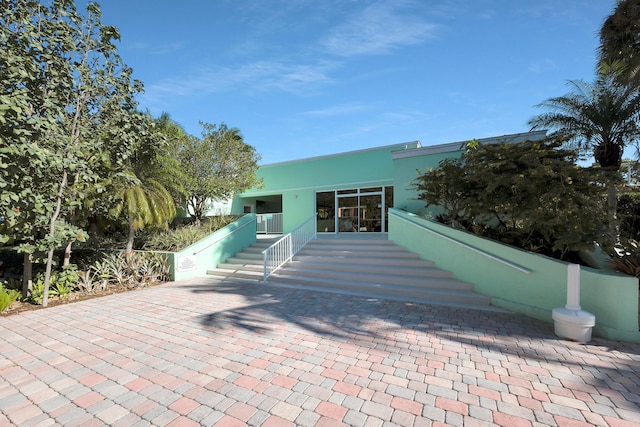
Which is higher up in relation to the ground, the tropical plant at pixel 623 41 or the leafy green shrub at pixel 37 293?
the tropical plant at pixel 623 41

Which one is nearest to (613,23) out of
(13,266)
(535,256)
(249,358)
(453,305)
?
(535,256)

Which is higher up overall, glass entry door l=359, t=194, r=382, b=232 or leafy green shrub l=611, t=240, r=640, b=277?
glass entry door l=359, t=194, r=382, b=232

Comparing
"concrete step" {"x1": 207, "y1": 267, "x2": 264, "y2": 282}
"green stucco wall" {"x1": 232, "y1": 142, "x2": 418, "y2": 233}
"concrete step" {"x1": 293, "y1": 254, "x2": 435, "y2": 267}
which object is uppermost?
"green stucco wall" {"x1": 232, "y1": 142, "x2": 418, "y2": 233}

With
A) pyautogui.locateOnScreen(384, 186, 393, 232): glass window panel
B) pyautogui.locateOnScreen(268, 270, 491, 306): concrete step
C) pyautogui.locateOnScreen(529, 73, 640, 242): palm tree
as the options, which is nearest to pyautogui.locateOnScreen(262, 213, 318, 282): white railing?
pyautogui.locateOnScreen(268, 270, 491, 306): concrete step

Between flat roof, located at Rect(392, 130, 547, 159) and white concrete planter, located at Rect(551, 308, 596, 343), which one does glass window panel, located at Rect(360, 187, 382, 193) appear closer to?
flat roof, located at Rect(392, 130, 547, 159)

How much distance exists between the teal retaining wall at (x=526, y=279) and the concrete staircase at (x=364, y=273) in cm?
32

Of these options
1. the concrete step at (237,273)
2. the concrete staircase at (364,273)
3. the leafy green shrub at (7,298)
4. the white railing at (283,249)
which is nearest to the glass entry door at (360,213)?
the concrete staircase at (364,273)

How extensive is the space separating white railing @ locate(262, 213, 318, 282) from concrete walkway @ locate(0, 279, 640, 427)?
121 inches

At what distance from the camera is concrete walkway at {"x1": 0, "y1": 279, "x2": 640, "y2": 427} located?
7.98ft

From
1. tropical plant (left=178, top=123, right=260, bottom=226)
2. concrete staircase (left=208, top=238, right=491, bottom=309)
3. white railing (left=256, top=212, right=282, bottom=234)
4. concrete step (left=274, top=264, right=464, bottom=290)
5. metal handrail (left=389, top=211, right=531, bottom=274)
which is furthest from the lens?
white railing (left=256, top=212, right=282, bottom=234)

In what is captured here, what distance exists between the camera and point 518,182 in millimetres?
5305

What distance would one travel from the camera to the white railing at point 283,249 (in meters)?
8.36

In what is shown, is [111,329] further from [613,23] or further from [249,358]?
[613,23]

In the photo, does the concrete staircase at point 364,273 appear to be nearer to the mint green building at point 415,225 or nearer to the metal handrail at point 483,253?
the mint green building at point 415,225
